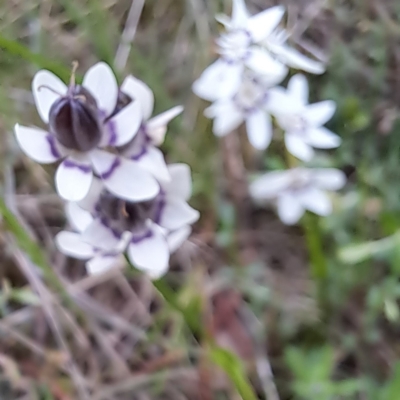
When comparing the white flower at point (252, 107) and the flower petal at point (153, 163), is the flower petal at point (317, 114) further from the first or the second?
the flower petal at point (153, 163)

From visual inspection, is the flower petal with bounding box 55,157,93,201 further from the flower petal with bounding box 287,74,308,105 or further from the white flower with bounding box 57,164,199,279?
the flower petal with bounding box 287,74,308,105

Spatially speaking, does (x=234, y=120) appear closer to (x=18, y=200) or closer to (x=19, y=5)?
(x=18, y=200)

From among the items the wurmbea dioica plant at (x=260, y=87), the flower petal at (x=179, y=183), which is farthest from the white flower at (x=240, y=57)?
the flower petal at (x=179, y=183)

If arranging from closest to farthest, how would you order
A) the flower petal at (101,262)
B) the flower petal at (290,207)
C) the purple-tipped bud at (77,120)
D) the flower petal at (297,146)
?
the purple-tipped bud at (77,120) < the flower petal at (101,262) < the flower petal at (297,146) < the flower petal at (290,207)

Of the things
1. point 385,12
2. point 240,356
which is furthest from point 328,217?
point 385,12

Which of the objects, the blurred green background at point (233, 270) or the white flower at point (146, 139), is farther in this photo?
the blurred green background at point (233, 270)
